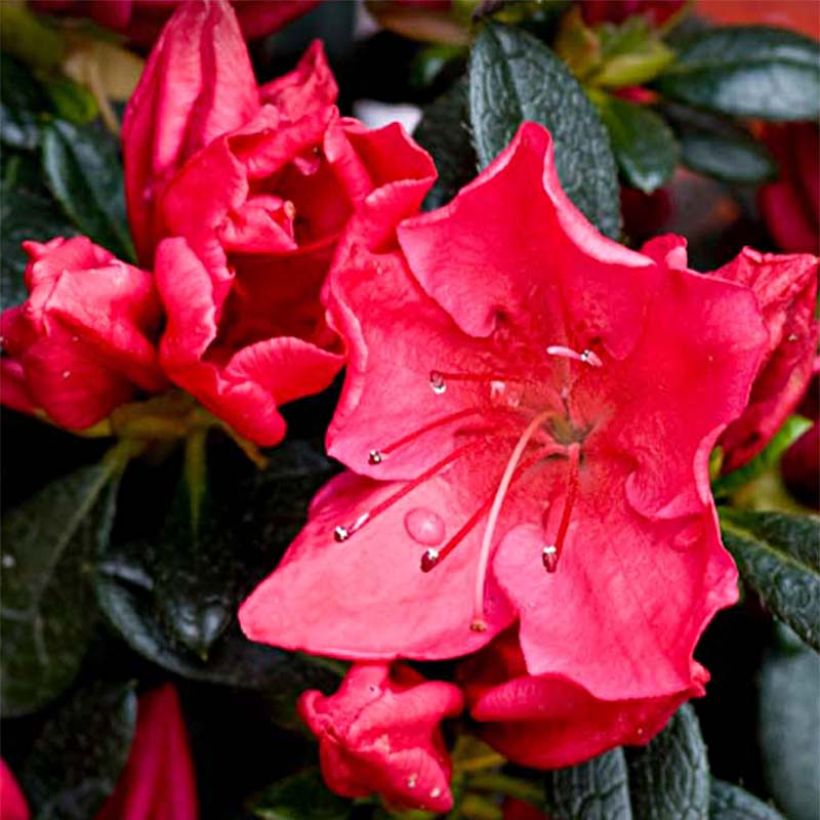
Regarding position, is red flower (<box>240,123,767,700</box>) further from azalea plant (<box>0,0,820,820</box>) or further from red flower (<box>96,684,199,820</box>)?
red flower (<box>96,684,199,820</box>)

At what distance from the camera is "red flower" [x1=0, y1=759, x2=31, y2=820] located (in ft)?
2.25

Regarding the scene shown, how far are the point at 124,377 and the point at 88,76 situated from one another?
1.00ft

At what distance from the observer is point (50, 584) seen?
76 cm

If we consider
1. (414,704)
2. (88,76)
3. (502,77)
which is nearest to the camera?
(414,704)

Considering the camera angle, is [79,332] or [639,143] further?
[639,143]

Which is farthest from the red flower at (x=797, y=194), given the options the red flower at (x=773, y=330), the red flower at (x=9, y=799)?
the red flower at (x=9, y=799)

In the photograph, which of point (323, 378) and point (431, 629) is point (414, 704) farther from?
point (323, 378)

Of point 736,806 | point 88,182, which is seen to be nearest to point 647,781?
point 736,806

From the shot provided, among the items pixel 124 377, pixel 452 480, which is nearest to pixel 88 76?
pixel 124 377

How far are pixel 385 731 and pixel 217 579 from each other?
0.59ft

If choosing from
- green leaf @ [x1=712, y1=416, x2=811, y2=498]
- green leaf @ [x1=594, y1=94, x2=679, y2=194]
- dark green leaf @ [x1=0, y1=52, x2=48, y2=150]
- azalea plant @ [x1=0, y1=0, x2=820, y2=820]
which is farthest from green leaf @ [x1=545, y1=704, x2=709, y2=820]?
dark green leaf @ [x1=0, y1=52, x2=48, y2=150]

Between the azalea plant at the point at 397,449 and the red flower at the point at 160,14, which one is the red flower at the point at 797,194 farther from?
the red flower at the point at 160,14

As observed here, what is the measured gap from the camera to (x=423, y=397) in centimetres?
59

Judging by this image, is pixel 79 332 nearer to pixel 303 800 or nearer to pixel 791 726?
pixel 303 800
